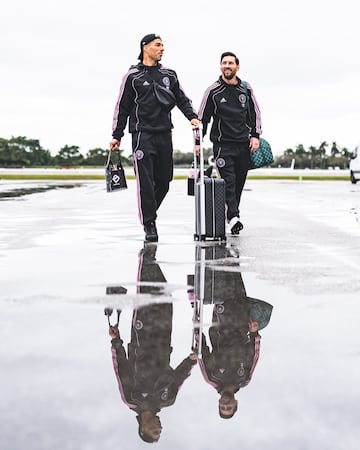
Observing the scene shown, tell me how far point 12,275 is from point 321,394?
12.6ft

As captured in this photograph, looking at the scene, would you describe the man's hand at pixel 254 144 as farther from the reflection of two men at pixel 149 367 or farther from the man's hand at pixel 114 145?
the reflection of two men at pixel 149 367

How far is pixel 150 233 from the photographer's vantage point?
9781 mm

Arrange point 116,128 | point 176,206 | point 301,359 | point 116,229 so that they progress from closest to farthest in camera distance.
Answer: point 301,359
point 116,128
point 116,229
point 176,206

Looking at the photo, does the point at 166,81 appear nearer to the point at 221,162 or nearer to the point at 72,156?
the point at 221,162

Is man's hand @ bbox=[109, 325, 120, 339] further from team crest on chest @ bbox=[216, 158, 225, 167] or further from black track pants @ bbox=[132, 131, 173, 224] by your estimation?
team crest on chest @ bbox=[216, 158, 225, 167]

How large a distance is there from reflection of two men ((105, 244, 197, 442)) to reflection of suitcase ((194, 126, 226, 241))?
4.22m

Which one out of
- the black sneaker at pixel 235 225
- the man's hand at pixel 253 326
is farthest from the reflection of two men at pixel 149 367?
the black sneaker at pixel 235 225

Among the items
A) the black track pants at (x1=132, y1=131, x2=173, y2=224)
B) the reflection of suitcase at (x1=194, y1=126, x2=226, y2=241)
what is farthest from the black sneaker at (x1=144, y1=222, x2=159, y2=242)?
the reflection of suitcase at (x1=194, y1=126, x2=226, y2=241)

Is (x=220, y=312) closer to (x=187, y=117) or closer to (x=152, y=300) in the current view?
(x=152, y=300)

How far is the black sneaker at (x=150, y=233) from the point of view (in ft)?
31.9

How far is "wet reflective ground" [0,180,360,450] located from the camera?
3016 mm

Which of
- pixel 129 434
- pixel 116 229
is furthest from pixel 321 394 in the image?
pixel 116 229

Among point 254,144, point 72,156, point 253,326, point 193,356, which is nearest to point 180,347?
point 193,356

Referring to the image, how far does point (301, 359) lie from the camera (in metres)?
4.01
